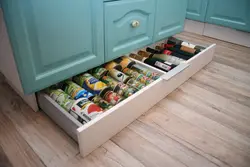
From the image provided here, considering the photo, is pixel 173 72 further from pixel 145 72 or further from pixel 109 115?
pixel 109 115

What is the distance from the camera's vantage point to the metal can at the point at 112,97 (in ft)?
2.94

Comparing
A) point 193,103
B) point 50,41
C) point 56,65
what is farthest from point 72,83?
point 193,103

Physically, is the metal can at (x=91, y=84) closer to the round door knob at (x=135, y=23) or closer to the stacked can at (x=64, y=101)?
the stacked can at (x=64, y=101)

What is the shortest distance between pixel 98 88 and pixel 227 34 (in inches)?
54.2

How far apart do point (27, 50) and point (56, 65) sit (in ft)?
0.47

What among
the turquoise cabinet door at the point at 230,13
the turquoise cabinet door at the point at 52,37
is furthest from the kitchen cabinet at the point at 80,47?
the turquoise cabinet door at the point at 230,13

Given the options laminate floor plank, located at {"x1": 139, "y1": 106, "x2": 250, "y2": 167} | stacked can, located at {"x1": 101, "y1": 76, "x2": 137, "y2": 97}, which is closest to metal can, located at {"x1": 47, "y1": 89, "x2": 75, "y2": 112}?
stacked can, located at {"x1": 101, "y1": 76, "x2": 137, "y2": 97}

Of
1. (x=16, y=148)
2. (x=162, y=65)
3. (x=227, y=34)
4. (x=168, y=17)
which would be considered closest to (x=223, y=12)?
(x=227, y=34)

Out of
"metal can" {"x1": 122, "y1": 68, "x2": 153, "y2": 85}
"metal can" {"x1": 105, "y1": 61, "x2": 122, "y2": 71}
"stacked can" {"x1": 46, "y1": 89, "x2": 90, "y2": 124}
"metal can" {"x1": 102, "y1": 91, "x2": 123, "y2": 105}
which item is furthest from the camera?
"metal can" {"x1": 105, "y1": 61, "x2": 122, "y2": 71}

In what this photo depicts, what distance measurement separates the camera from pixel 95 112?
0.79 metres

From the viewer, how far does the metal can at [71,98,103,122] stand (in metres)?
0.78

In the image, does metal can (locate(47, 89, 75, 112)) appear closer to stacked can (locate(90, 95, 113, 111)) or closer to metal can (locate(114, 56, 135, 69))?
stacked can (locate(90, 95, 113, 111))

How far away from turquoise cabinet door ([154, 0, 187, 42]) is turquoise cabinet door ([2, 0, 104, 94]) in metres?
0.44

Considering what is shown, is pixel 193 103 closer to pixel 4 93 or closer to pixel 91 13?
pixel 91 13
